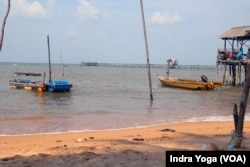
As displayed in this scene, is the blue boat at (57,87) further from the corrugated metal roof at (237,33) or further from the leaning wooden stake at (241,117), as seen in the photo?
the leaning wooden stake at (241,117)

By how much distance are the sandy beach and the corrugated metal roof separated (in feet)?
62.6

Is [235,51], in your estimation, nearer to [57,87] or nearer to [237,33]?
[237,33]

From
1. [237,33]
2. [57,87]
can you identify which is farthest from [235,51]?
Answer: [57,87]

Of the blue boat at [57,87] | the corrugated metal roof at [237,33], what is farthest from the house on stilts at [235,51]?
the blue boat at [57,87]

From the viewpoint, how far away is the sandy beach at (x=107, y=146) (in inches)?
283

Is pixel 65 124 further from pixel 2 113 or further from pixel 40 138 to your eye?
pixel 2 113

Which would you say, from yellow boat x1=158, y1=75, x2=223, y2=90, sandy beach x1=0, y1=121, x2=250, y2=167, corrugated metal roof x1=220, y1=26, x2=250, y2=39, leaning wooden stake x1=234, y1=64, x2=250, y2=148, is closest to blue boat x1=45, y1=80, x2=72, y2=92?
yellow boat x1=158, y1=75, x2=223, y2=90

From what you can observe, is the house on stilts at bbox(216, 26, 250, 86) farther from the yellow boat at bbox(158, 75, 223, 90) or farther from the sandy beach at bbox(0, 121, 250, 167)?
the sandy beach at bbox(0, 121, 250, 167)

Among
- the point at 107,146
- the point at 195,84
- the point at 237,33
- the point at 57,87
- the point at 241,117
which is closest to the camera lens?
the point at 241,117

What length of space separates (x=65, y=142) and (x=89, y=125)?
438 cm

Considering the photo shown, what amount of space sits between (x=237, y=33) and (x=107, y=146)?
2641 centimetres

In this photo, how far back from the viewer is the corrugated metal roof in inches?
1237

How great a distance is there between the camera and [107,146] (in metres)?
9.19

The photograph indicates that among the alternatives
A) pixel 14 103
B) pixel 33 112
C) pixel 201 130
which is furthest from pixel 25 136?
pixel 14 103
